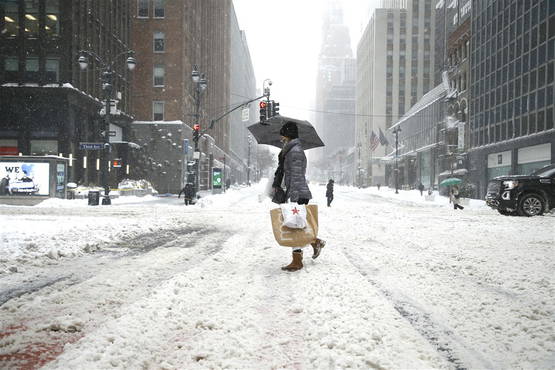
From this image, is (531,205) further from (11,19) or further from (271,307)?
(11,19)

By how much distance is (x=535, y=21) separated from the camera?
29734 millimetres

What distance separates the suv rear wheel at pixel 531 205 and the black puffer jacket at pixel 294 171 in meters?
14.5

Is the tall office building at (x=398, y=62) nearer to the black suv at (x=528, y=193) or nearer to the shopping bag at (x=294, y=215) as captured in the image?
the black suv at (x=528, y=193)

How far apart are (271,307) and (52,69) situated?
109 ft

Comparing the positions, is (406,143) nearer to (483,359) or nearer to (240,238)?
(240,238)

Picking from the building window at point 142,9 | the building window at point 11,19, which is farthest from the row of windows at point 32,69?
the building window at point 142,9

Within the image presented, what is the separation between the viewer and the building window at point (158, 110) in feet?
136

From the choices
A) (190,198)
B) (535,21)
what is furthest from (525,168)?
(190,198)

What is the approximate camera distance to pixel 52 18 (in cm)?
3092

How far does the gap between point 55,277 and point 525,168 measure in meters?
33.1

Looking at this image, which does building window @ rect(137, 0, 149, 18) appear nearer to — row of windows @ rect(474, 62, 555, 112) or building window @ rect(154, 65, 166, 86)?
building window @ rect(154, 65, 166, 86)

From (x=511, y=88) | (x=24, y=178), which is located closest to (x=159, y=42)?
(x=24, y=178)

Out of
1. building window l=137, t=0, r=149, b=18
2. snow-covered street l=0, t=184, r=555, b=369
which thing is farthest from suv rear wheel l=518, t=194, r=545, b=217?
building window l=137, t=0, r=149, b=18

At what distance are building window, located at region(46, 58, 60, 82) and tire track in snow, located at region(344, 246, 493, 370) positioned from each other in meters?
32.8
